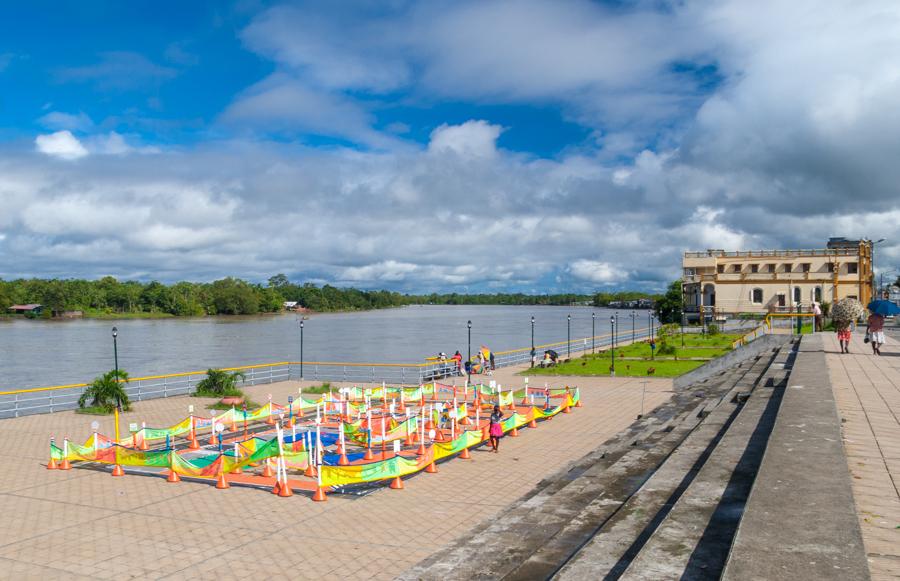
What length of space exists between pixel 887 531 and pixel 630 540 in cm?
237

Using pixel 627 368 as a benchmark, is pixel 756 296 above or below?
above

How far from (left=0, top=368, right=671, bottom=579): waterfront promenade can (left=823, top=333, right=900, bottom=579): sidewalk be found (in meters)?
5.04

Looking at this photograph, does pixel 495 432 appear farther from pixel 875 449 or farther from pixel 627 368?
pixel 627 368

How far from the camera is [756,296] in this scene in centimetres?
7294

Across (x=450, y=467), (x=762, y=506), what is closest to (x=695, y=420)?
(x=450, y=467)

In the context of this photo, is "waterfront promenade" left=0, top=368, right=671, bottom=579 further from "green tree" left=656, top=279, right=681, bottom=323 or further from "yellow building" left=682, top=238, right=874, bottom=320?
"green tree" left=656, top=279, right=681, bottom=323

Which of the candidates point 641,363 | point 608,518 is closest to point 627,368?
point 641,363

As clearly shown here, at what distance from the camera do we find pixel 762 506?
604cm

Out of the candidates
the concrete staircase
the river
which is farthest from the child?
the river

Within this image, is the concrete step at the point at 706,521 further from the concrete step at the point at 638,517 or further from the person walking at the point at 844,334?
the person walking at the point at 844,334

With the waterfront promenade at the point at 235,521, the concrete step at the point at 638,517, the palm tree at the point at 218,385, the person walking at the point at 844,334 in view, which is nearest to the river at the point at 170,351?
the palm tree at the point at 218,385

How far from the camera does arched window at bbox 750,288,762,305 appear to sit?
72.7 meters

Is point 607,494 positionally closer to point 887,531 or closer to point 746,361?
Result: point 887,531

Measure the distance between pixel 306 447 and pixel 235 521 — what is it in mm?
5245
